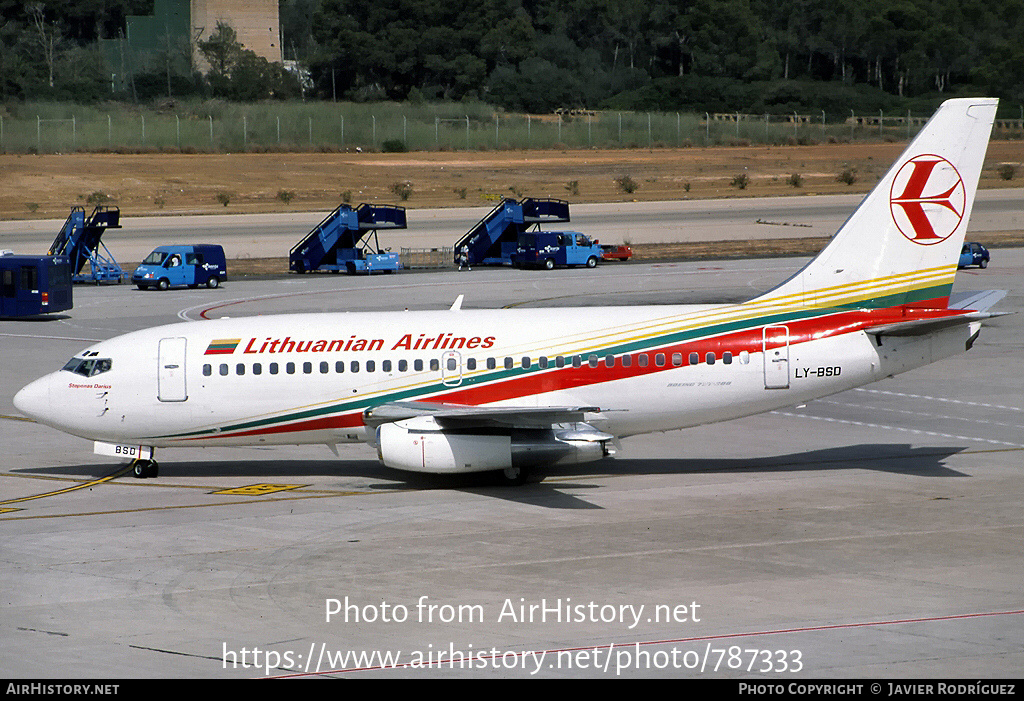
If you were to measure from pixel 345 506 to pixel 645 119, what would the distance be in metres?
140

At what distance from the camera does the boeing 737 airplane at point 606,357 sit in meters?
31.7

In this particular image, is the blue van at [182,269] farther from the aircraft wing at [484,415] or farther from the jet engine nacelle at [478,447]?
the jet engine nacelle at [478,447]

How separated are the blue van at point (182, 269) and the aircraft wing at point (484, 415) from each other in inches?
1979

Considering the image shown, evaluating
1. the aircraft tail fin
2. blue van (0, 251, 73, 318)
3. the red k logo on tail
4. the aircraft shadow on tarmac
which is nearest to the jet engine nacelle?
the aircraft shadow on tarmac

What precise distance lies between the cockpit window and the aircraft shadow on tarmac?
300 centimetres

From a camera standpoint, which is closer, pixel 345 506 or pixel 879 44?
pixel 345 506

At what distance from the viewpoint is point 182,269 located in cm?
7919

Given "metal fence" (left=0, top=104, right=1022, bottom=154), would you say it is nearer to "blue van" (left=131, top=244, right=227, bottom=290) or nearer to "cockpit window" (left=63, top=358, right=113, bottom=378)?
"blue van" (left=131, top=244, right=227, bottom=290)

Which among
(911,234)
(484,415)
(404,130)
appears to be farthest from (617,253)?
(404,130)

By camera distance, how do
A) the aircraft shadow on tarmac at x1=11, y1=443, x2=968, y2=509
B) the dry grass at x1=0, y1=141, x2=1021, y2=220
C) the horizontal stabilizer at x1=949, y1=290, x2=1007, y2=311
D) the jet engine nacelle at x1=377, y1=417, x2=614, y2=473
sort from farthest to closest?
the dry grass at x1=0, y1=141, x2=1021, y2=220, the horizontal stabilizer at x1=949, y1=290, x2=1007, y2=311, the aircraft shadow on tarmac at x1=11, y1=443, x2=968, y2=509, the jet engine nacelle at x1=377, y1=417, x2=614, y2=473

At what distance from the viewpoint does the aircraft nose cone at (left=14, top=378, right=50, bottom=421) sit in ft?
107

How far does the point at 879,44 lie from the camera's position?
193875mm

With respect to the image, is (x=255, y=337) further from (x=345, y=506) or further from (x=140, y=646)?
(x=140, y=646)

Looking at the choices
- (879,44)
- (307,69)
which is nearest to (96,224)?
(307,69)
